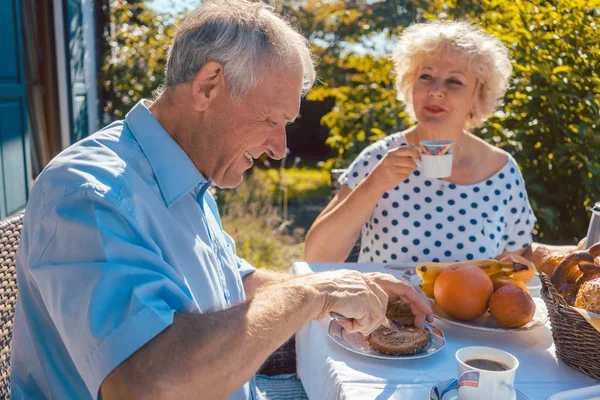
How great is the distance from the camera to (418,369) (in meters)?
1.46

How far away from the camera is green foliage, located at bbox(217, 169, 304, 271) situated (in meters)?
4.78

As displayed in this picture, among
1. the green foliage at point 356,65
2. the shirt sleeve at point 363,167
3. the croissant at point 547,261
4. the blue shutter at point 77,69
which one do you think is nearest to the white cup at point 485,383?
the croissant at point 547,261

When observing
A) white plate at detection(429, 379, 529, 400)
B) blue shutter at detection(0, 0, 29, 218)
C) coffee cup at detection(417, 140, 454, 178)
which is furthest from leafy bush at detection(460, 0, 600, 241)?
blue shutter at detection(0, 0, 29, 218)

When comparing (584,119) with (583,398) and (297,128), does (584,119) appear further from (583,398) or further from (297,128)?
(297,128)

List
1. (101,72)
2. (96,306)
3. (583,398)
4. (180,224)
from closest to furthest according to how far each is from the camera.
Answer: (96,306) < (583,398) < (180,224) < (101,72)

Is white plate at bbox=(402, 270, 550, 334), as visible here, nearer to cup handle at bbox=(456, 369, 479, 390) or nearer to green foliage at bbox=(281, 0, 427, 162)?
cup handle at bbox=(456, 369, 479, 390)

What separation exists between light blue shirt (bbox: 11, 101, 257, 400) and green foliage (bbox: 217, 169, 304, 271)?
3.04 meters

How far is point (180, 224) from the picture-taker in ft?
4.51

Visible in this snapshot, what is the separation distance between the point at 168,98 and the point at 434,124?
1614 millimetres

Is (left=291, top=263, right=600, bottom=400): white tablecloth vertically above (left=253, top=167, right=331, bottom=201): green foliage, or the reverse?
(left=291, top=263, right=600, bottom=400): white tablecloth

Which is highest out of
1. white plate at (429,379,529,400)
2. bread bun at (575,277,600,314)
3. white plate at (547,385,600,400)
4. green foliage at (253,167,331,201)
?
bread bun at (575,277,600,314)

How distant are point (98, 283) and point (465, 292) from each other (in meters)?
1.03

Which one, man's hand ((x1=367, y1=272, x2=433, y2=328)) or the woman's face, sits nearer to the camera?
man's hand ((x1=367, y1=272, x2=433, y2=328))

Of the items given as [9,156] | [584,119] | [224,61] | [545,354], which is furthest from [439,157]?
[9,156]
